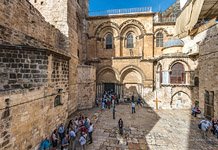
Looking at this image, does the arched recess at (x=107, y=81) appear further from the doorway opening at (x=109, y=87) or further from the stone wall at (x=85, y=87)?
the stone wall at (x=85, y=87)

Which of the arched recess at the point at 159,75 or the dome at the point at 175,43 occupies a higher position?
the dome at the point at 175,43

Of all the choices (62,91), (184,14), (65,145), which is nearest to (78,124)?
(65,145)

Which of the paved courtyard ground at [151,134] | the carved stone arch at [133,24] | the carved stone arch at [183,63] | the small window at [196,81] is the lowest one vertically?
the paved courtyard ground at [151,134]

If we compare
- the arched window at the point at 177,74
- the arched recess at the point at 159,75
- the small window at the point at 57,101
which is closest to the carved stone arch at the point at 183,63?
the arched window at the point at 177,74

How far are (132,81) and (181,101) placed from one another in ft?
19.7

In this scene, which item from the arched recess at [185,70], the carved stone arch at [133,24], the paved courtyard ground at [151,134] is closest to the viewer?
the paved courtyard ground at [151,134]

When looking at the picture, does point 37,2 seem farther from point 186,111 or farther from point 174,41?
point 186,111

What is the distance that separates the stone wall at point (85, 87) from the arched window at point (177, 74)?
8.30 meters

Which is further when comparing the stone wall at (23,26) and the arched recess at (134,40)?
the arched recess at (134,40)

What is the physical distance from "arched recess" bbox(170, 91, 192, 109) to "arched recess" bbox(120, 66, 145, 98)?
4.14 m

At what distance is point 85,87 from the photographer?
13.4 meters

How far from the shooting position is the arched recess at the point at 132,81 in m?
16.6

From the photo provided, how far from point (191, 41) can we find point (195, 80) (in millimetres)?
4204

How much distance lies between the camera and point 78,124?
7711 millimetres
